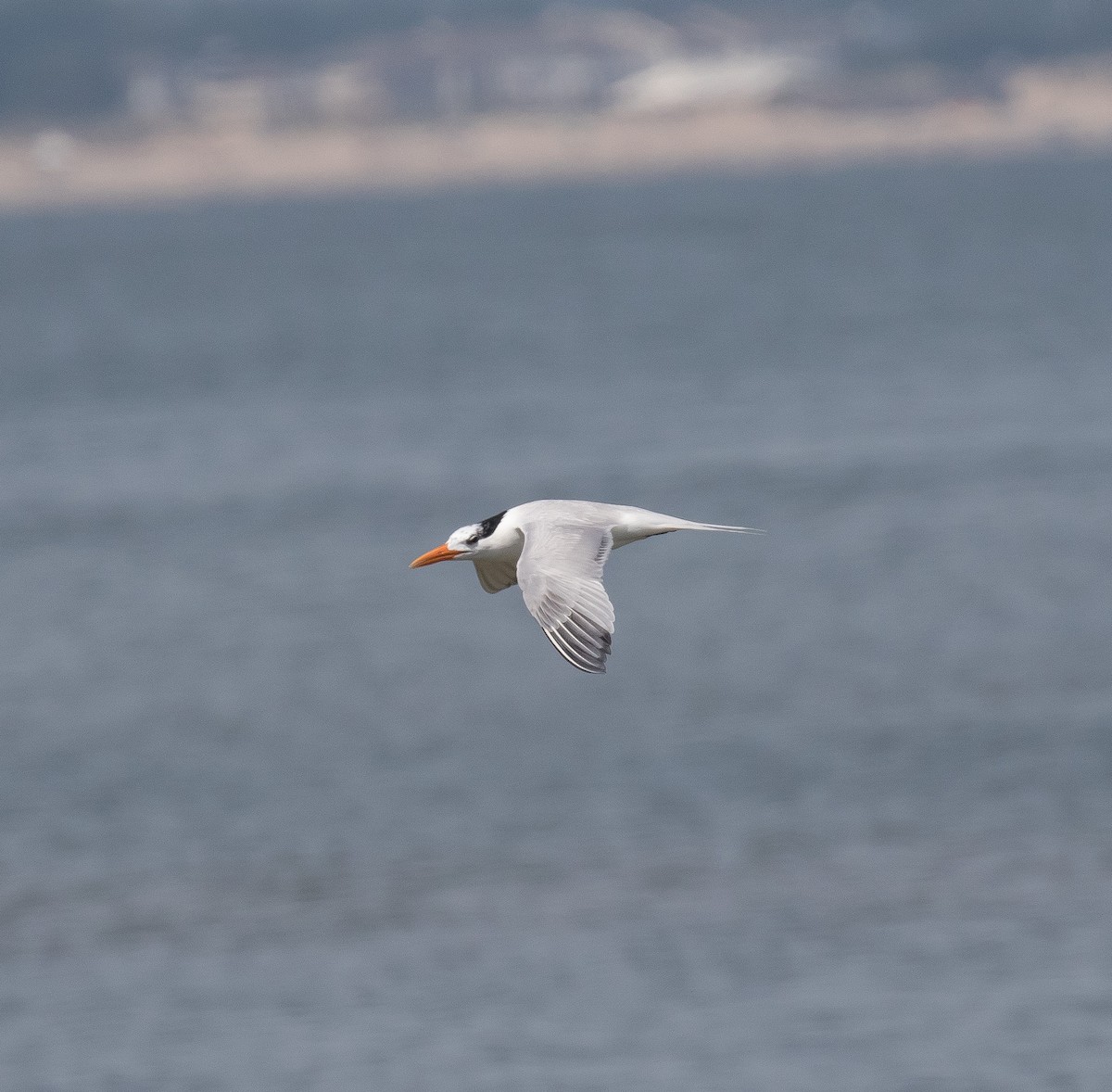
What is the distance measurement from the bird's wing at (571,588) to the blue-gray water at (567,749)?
8460 millimetres

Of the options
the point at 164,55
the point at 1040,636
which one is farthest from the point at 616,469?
Result: the point at 164,55

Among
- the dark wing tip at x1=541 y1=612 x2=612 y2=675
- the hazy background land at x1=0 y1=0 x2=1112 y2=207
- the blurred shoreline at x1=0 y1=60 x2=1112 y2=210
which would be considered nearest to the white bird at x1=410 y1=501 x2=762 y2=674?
the dark wing tip at x1=541 y1=612 x2=612 y2=675

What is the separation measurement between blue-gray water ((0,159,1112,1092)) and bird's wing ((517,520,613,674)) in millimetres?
8460

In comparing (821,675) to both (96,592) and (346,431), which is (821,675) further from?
(346,431)

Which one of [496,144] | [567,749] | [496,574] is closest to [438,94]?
[496,144]

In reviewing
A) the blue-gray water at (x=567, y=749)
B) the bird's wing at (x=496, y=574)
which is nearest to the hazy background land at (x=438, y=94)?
the blue-gray water at (x=567, y=749)

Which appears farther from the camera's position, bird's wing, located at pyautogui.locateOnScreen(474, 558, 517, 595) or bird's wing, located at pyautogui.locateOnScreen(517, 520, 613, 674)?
bird's wing, located at pyautogui.locateOnScreen(474, 558, 517, 595)

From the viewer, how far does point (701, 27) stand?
508ft

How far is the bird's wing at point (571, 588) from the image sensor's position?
8219 millimetres

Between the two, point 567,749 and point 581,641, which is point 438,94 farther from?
point 581,641

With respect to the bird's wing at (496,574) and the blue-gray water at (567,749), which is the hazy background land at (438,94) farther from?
the bird's wing at (496,574)

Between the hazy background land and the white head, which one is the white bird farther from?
the hazy background land

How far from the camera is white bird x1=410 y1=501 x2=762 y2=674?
27.3 ft

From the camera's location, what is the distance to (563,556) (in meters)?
8.95
